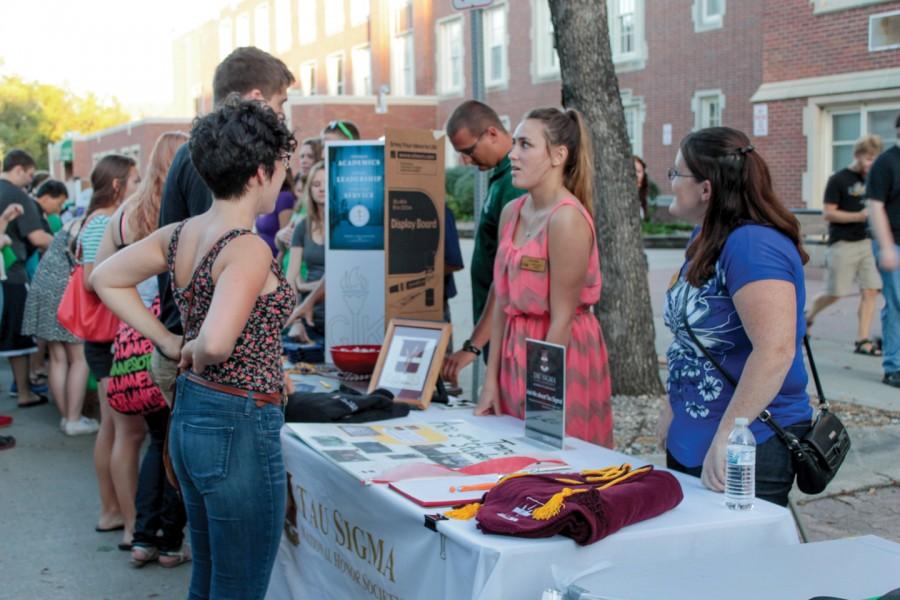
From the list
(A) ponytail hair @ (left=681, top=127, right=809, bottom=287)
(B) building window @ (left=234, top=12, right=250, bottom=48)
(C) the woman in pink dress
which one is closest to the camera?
(A) ponytail hair @ (left=681, top=127, right=809, bottom=287)

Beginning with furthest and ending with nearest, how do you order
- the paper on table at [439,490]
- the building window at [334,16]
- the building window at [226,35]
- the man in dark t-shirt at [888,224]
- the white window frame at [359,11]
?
the building window at [226,35], the building window at [334,16], the white window frame at [359,11], the man in dark t-shirt at [888,224], the paper on table at [439,490]

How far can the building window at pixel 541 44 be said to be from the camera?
30.4m

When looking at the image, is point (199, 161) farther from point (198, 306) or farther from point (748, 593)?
point (748, 593)

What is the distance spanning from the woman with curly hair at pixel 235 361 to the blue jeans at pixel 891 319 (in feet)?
18.9

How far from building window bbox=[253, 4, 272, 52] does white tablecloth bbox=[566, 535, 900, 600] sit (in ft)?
169

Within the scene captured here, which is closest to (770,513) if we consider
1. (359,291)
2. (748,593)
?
(748,593)

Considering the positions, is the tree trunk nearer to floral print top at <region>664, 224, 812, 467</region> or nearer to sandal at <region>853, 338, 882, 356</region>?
sandal at <region>853, 338, 882, 356</region>

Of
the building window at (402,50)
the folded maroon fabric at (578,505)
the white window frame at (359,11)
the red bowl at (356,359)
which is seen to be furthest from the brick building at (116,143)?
the folded maroon fabric at (578,505)

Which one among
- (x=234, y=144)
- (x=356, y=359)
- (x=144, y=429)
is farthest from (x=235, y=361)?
(x=144, y=429)

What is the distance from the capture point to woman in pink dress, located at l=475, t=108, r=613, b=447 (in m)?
3.52

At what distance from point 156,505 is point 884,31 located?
54.8ft

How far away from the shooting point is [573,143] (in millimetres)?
3686

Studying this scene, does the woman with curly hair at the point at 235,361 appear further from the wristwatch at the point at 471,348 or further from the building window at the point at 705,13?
the building window at the point at 705,13

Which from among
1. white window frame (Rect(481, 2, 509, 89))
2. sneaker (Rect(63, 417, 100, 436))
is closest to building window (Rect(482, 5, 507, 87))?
white window frame (Rect(481, 2, 509, 89))
